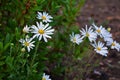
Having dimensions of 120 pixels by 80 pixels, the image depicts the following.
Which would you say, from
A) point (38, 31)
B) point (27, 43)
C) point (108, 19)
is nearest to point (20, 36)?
point (27, 43)

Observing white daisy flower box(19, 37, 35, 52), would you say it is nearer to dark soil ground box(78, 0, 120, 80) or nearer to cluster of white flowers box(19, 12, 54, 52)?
cluster of white flowers box(19, 12, 54, 52)

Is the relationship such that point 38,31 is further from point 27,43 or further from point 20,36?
point 20,36

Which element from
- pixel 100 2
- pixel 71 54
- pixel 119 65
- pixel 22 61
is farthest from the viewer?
pixel 100 2

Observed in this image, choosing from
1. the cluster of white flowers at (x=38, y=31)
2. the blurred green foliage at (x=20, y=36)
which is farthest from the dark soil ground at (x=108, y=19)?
the cluster of white flowers at (x=38, y=31)

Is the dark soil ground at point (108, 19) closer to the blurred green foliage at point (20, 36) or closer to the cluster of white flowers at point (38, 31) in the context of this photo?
the blurred green foliage at point (20, 36)

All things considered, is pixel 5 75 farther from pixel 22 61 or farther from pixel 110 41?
pixel 110 41

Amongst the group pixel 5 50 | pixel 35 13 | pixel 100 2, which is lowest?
pixel 5 50

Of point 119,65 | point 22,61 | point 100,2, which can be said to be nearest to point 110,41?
point 22,61
